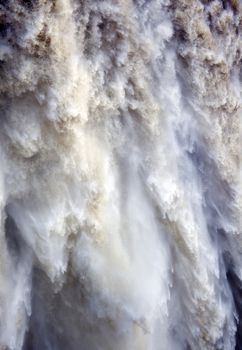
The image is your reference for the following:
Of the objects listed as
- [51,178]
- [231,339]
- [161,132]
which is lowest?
[231,339]

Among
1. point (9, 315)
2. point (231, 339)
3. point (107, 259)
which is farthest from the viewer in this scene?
point (231, 339)

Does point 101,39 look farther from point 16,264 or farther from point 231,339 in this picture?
point 231,339

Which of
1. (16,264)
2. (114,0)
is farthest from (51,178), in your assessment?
(114,0)

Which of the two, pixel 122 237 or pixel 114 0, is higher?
pixel 114 0

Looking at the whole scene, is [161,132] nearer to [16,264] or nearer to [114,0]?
[114,0]

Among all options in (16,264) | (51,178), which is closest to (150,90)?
(51,178)

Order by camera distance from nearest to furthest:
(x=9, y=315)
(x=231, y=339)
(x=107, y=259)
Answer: (x=9, y=315), (x=107, y=259), (x=231, y=339)

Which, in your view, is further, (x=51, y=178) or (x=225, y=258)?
(x=225, y=258)
